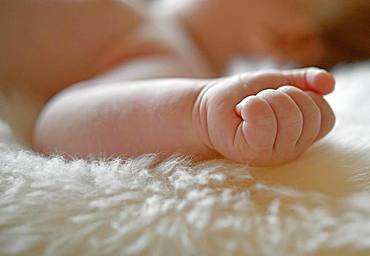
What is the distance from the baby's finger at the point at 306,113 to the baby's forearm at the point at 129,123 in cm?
9

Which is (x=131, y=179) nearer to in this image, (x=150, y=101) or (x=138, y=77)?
(x=150, y=101)

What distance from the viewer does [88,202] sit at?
1.23ft

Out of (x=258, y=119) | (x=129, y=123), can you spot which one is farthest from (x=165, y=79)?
(x=258, y=119)

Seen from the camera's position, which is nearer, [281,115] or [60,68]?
[281,115]

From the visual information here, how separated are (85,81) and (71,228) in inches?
16.3

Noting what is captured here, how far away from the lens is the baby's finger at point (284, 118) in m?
0.43

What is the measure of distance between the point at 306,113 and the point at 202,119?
0.31 feet

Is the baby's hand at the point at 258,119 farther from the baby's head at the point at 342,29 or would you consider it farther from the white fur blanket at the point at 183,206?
the baby's head at the point at 342,29

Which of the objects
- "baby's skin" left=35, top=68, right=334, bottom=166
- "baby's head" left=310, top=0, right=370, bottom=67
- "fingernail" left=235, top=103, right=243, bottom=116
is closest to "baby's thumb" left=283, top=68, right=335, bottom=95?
"baby's skin" left=35, top=68, right=334, bottom=166

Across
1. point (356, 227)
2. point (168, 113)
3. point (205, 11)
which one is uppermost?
point (205, 11)

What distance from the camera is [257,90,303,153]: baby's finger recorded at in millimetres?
433

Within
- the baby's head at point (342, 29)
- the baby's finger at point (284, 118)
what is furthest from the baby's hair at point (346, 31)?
the baby's finger at point (284, 118)

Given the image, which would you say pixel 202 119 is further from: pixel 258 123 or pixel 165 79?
pixel 165 79

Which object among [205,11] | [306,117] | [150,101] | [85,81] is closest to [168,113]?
[150,101]
